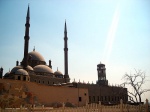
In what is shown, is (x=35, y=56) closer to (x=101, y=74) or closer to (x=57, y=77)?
(x=57, y=77)

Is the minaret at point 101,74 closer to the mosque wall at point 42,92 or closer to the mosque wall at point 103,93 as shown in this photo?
the mosque wall at point 103,93

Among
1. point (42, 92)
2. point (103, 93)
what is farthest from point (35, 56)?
point (103, 93)

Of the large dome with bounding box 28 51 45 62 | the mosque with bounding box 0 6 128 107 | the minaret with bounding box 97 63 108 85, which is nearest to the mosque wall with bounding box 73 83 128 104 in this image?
the mosque with bounding box 0 6 128 107

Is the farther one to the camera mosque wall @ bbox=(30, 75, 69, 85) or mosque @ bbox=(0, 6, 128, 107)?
mosque wall @ bbox=(30, 75, 69, 85)

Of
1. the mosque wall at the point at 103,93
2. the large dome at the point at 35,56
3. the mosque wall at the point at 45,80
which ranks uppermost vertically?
the large dome at the point at 35,56

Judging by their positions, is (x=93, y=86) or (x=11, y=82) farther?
(x=93, y=86)

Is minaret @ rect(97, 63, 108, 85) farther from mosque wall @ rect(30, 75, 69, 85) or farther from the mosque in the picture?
mosque wall @ rect(30, 75, 69, 85)

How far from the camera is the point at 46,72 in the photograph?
3797cm

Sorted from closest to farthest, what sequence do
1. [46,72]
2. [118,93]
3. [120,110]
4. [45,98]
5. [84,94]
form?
[120,110] → [45,98] → [84,94] → [46,72] → [118,93]

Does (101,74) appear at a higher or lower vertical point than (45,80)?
higher

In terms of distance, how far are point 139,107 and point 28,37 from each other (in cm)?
2699

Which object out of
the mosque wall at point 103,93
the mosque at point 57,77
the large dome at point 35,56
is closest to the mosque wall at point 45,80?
the mosque at point 57,77

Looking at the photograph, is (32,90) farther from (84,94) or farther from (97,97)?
(97,97)

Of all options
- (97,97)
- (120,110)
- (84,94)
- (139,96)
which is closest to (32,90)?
(84,94)
